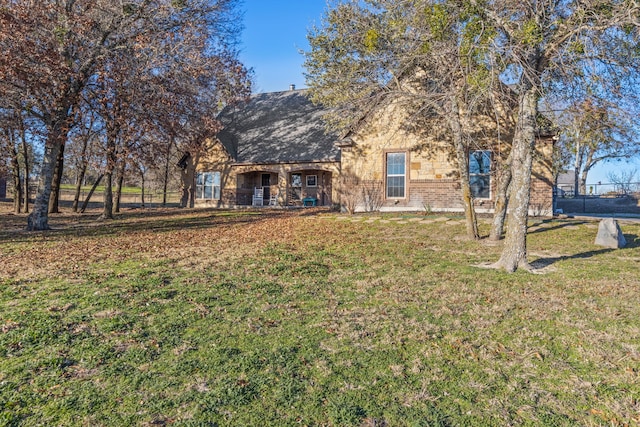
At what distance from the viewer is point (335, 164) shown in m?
20.1

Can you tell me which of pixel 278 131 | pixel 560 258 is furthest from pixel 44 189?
pixel 560 258

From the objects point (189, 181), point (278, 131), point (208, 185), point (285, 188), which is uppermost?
point (278, 131)

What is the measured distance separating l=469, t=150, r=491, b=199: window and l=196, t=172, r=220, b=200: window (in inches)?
Result: 583

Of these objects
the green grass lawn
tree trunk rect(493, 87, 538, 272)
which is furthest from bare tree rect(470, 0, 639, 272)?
the green grass lawn

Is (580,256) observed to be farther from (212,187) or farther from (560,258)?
(212,187)

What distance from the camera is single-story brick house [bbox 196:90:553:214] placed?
15.4m

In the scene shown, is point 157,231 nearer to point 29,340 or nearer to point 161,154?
point 161,154

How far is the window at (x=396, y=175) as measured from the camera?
16453 mm

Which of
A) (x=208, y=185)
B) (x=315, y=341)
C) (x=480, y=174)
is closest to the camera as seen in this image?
(x=315, y=341)

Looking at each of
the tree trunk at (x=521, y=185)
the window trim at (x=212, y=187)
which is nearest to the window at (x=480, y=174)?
the tree trunk at (x=521, y=185)

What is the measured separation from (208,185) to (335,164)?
28.5 ft

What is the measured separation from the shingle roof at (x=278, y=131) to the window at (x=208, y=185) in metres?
1.95

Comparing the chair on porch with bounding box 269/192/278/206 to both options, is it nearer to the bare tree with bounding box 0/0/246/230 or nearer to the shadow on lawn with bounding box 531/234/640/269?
the bare tree with bounding box 0/0/246/230

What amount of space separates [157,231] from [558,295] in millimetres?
10793
